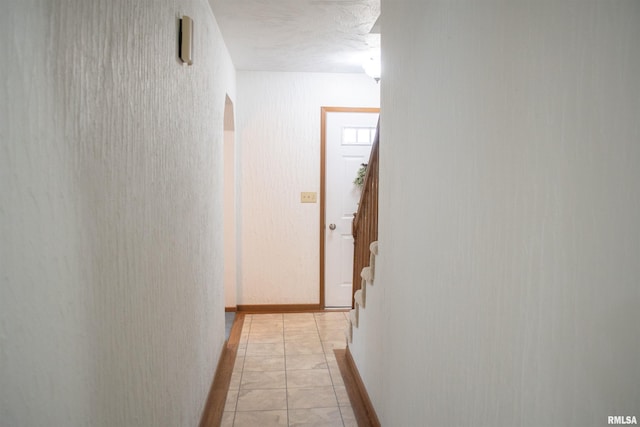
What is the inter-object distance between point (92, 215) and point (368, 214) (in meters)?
2.03

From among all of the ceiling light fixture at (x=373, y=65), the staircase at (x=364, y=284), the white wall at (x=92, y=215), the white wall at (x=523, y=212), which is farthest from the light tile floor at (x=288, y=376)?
the ceiling light fixture at (x=373, y=65)

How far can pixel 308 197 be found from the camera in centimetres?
473

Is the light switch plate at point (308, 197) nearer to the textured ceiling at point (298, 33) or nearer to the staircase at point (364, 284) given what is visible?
the textured ceiling at point (298, 33)

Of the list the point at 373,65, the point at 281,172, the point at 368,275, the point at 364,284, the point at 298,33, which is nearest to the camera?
the point at 368,275

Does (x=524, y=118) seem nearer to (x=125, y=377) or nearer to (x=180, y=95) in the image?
(x=125, y=377)

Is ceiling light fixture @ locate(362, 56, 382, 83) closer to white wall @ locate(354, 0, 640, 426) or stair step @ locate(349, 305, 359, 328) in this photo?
stair step @ locate(349, 305, 359, 328)

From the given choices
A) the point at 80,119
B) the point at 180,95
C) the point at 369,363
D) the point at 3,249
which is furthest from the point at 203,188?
the point at 3,249

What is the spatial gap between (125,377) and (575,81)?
1.26m

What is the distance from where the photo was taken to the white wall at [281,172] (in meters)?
4.62

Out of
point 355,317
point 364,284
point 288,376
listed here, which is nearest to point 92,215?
point 364,284

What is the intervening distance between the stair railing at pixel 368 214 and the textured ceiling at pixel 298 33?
0.93m

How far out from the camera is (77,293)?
3.02ft

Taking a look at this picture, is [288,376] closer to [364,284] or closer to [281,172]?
[364,284]

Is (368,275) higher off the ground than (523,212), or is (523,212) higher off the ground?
(523,212)
